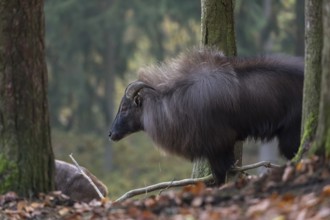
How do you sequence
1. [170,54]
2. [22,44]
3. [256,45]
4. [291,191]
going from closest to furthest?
[291,191] → [22,44] → [256,45] → [170,54]

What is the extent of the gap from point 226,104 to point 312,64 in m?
3.09

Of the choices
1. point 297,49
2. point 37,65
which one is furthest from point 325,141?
point 297,49

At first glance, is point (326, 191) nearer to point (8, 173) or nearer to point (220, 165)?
point (8, 173)

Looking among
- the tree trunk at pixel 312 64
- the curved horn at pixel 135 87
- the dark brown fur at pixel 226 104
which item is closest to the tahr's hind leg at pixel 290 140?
the dark brown fur at pixel 226 104

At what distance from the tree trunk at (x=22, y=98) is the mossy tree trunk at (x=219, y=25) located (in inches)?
153

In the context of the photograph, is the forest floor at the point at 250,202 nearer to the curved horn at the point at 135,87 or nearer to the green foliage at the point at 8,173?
the green foliage at the point at 8,173

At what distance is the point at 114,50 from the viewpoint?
3725cm

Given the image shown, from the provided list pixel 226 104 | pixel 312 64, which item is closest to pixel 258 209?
pixel 312 64

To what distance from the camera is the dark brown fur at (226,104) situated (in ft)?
37.5

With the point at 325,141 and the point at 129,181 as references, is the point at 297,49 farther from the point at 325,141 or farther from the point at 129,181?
the point at 325,141

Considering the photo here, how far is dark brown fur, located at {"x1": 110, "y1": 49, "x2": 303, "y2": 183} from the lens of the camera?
11.4m

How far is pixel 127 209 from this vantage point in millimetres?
7359

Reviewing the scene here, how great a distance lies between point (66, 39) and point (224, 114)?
25.8 metres

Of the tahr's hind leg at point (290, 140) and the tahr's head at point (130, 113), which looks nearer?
the tahr's hind leg at point (290, 140)
